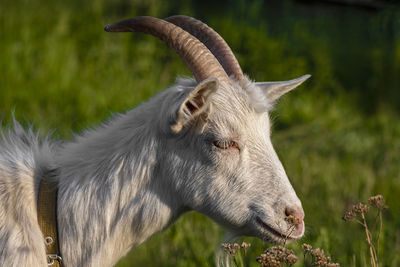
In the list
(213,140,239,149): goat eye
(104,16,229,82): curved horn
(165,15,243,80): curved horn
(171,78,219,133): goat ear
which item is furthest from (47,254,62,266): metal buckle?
(165,15,243,80): curved horn

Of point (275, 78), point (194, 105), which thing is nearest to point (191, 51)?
point (194, 105)

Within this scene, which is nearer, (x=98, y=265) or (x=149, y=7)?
(x=98, y=265)

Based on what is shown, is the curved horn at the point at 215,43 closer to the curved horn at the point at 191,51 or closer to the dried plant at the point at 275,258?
the curved horn at the point at 191,51

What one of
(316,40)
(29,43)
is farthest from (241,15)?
(29,43)

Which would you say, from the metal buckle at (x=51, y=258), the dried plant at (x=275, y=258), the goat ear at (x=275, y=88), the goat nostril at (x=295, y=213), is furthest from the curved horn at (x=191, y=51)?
the metal buckle at (x=51, y=258)

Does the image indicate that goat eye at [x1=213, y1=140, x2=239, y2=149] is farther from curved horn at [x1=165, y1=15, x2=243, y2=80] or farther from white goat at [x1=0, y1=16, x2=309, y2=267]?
→ curved horn at [x1=165, y1=15, x2=243, y2=80]

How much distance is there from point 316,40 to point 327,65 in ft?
1.65

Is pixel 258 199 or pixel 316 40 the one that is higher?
pixel 258 199

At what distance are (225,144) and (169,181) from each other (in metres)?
0.35

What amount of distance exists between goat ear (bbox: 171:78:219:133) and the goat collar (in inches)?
29.8

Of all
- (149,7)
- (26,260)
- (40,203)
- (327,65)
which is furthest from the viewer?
(327,65)

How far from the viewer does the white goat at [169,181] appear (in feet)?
9.72

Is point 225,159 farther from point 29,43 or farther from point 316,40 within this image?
point 316,40

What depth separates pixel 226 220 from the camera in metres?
3.03
